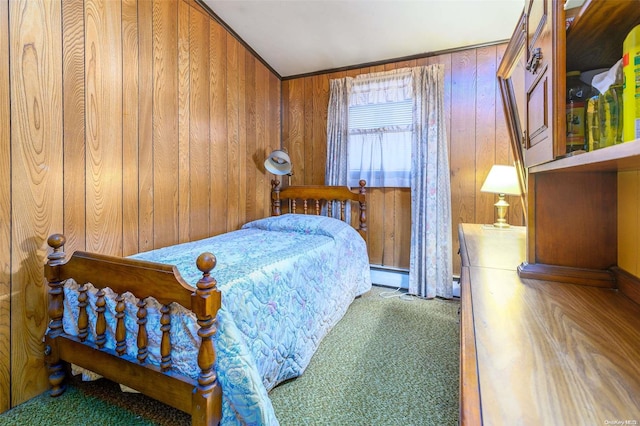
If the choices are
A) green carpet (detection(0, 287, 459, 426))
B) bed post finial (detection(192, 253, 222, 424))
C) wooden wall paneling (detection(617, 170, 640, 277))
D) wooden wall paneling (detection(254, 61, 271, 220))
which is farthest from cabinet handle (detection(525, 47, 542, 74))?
wooden wall paneling (detection(254, 61, 271, 220))

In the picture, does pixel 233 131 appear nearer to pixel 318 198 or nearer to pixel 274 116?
pixel 274 116

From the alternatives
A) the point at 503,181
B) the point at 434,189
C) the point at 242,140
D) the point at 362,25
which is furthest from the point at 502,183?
the point at 242,140

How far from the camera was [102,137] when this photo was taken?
5.84ft

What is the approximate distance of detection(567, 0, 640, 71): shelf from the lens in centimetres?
62

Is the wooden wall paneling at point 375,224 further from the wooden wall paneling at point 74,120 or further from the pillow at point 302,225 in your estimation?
the wooden wall paneling at point 74,120

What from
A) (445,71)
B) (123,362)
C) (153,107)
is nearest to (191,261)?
(123,362)

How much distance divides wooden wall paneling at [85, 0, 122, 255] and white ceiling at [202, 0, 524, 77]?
99 cm

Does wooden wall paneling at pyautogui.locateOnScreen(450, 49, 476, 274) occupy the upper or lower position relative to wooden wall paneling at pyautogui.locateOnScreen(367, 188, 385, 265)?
upper

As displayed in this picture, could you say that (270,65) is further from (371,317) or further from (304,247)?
(371,317)

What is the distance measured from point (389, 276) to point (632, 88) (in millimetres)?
2723

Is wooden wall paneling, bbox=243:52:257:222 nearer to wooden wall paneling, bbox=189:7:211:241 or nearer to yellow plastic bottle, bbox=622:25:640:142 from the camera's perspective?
wooden wall paneling, bbox=189:7:211:241

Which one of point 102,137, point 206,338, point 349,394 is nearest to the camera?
point 206,338

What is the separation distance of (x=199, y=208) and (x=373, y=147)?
183cm

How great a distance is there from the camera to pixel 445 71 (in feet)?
9.30
